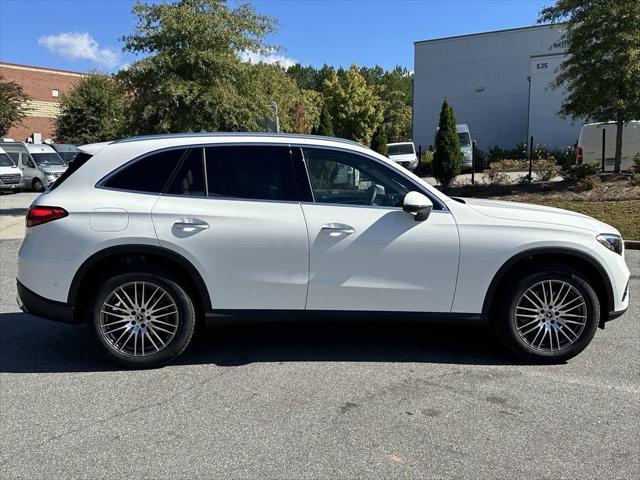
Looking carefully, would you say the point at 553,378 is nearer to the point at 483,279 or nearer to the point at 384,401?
the point at 483,279

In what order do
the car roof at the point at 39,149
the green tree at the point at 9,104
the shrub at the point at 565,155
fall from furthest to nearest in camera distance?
the green tree at the point at 9,104
the car roof at the point at 39,149
the shrub at the point at 565,155

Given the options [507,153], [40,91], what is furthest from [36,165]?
[40,91]

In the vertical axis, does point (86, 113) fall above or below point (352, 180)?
above

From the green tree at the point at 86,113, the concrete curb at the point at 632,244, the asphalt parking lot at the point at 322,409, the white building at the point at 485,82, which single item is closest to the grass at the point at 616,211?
the concrete curb at the point at 632,244

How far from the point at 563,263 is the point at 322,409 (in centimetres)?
224

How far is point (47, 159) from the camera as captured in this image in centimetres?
2544

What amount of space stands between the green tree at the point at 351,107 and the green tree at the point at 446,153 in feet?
106

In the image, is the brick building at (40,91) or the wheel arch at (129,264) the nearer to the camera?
the wheel arch at (129,264)

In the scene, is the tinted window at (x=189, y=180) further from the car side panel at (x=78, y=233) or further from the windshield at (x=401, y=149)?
the windshield at (x=401, y=149)

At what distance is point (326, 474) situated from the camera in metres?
2.93

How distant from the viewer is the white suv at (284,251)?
4.22 m

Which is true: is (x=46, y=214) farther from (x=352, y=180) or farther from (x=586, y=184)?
(x=586, y=184)

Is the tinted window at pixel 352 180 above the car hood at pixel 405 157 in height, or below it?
below

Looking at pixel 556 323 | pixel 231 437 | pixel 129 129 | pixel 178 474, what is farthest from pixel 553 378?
pixel 129 129
